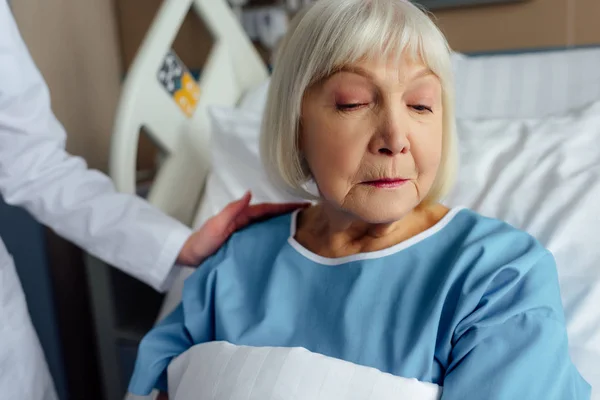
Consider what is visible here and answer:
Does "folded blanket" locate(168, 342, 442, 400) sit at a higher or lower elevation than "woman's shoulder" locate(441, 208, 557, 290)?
lower

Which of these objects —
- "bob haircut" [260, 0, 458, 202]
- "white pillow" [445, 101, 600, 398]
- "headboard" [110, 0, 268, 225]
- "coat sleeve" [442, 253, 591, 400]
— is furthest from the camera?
"headboard" [110, 0, 268, 225]

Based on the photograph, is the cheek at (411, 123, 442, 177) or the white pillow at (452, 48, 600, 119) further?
the white pillow at (452, 48, 600, 119)

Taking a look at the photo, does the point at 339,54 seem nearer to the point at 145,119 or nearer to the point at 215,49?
the point at 145,119

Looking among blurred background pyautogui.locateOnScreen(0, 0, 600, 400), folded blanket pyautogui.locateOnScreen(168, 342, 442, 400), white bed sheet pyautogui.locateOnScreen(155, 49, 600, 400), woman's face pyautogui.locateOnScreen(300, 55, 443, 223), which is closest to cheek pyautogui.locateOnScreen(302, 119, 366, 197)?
woman's face pyautogui.locateOnScreen(300, 55, 443, 223)

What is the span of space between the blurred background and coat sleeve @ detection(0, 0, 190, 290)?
25cm

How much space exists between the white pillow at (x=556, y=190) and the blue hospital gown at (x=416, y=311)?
0.55ft

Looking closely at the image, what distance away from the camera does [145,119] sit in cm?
135

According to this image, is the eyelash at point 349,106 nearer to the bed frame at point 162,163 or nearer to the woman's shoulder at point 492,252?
the woman's shoulder at point 492,252

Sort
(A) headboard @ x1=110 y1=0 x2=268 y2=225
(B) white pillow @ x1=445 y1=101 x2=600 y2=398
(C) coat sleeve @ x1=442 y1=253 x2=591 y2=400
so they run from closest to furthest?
(C) coat sleeve @ x1=442 y1=253 x2=591 y2=400 < (B) white pillow @ x1=445 y1=101 x2=600 y2=398 < (A) headboard @ x1=110 y1=0 x2=268 y2=225

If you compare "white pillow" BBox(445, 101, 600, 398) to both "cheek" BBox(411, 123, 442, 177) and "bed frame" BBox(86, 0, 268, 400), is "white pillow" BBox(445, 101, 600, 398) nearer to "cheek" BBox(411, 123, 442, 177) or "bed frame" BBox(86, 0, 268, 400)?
"cheek" BBox(411, 123, 442, 177)

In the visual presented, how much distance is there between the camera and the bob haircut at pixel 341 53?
74 cm

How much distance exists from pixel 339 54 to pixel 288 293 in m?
0.35

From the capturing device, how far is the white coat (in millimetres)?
1022

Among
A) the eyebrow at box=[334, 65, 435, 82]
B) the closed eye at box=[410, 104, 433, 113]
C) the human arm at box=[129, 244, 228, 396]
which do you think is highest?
the eyebrow at box=[334, 65, 435, 82]
